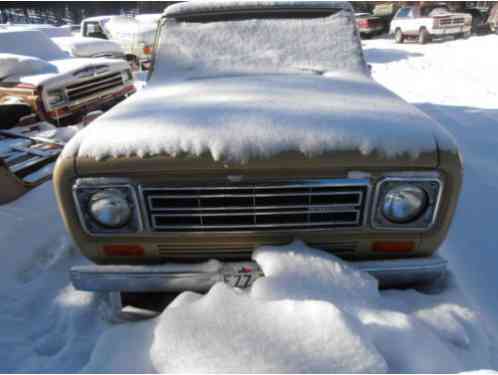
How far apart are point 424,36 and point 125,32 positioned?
1356cm

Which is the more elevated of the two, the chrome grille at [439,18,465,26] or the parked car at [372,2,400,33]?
the parked car at [372,2,400,33]

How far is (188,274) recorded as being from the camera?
6.12ft

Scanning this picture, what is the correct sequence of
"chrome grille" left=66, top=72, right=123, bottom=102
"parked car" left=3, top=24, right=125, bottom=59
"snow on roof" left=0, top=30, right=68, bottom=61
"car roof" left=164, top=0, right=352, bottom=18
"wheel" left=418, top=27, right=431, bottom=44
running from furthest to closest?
"wheel" left=418, top=27, right=431, bottom=44
"parked car" left=3, top=24, right=125, bottom=59
"snow on roof" left=0, top=30, right=68, bottom=61
"chrome grille" left=66, top=72, right=123, bottom=102
"car roof" left=164, top=0, right=352, bottom=18

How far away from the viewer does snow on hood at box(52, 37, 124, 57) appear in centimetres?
963

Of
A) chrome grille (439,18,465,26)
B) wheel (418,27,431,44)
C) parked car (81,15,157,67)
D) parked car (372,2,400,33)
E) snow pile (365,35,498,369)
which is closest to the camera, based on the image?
snow pile (365,35,498,369)

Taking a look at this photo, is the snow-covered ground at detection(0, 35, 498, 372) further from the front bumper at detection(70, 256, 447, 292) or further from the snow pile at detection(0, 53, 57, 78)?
the snow pile at detection(0, 53, 57, 78)

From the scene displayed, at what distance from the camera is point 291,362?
1.47 metres

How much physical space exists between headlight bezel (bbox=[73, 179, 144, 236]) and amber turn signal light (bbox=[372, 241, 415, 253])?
3.95ft

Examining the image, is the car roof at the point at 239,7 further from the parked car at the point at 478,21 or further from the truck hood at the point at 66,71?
the parked car at the point at 478,21

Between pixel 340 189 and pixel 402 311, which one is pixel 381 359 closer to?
pixel 402 311

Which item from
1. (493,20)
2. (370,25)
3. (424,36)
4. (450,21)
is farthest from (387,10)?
(424,36)

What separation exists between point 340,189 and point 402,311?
2.46ft

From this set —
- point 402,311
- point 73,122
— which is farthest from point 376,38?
point 402,311

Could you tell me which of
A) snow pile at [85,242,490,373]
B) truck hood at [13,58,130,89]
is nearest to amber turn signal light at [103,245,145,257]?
snow pile at [85,242,490,373]
